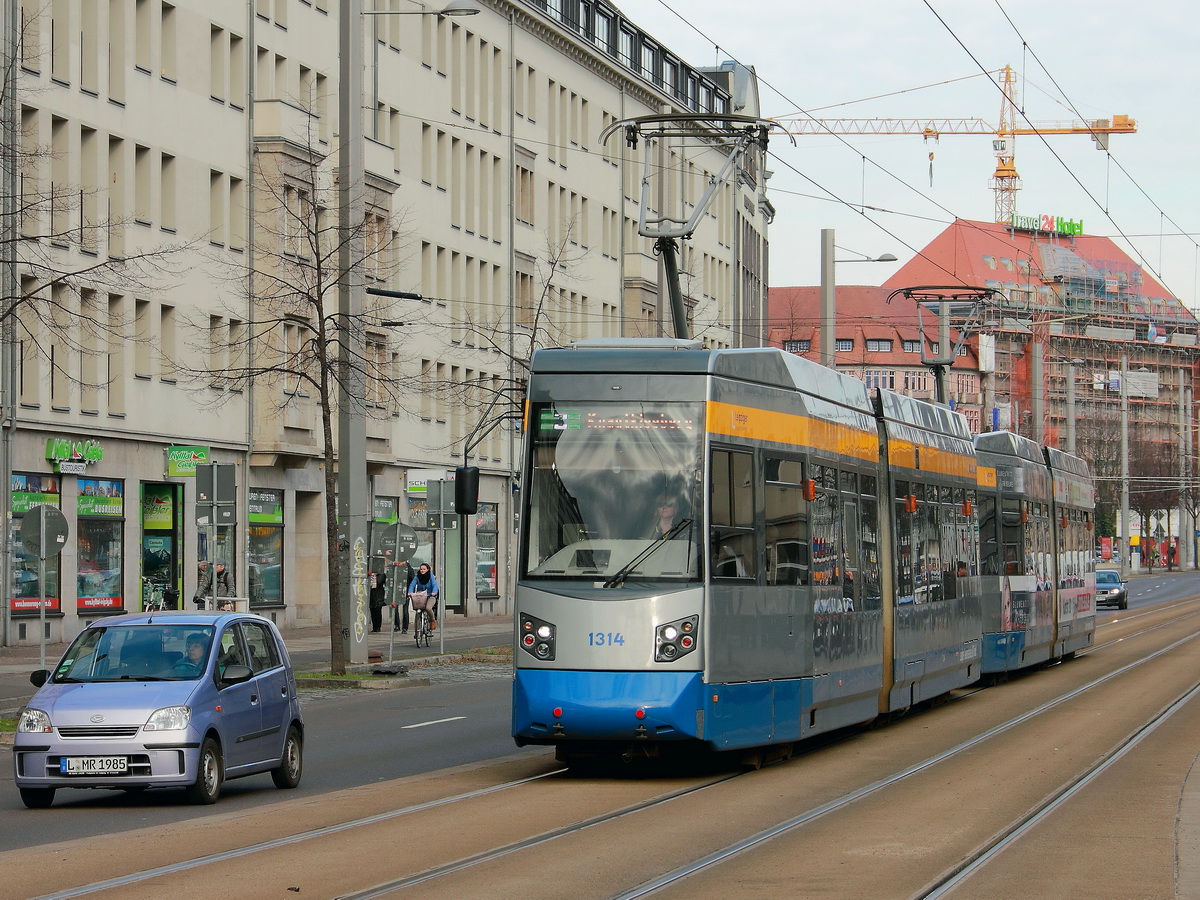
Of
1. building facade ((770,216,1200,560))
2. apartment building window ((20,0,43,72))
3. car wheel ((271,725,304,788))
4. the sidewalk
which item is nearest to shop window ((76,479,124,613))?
the sidewalk

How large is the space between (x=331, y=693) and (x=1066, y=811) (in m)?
16.5

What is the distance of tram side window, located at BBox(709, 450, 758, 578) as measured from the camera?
15.1 meters

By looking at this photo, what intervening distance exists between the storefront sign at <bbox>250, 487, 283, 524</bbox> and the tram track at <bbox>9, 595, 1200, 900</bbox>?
1185 inches

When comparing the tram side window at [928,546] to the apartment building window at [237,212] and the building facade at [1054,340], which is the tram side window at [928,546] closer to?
the apartment building window at [237,212]

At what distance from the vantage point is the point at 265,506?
154ft

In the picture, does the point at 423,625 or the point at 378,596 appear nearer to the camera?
the point at 423,625

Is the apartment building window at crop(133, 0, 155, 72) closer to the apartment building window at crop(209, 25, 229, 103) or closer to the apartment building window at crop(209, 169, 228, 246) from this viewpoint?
the apartment building window at crop(209, 25, 229, 103)

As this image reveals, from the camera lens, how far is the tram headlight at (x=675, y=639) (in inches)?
577

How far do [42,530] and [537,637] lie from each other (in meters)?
11.7

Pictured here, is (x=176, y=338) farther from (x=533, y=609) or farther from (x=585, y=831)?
(x=585, y=831)

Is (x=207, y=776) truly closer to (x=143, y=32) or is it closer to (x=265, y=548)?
(x=143, y=32)

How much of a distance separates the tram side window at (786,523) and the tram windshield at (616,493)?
119 cm

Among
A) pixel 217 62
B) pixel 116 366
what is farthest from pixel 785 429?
pixel 217 62

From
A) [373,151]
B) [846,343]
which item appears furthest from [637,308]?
[846,343]
